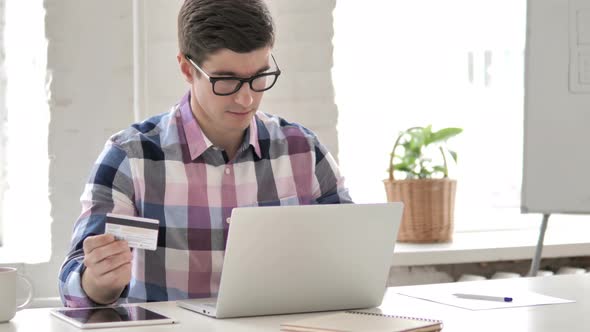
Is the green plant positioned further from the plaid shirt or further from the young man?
the plaid shirt

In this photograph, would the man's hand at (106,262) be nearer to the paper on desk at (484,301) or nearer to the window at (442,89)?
the paper on desk at (484,301)

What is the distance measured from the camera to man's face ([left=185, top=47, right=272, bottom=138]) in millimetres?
1938

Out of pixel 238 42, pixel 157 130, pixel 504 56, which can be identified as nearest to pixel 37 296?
pixel 157 130

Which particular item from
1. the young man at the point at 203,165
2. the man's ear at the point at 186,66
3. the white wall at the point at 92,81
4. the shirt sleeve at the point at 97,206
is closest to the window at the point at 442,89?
the white wall at the point at 92,81

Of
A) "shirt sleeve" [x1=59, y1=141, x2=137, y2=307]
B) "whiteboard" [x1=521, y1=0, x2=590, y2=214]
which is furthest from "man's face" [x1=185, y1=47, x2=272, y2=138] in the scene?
"whiteboard" [x1=521, y1=0, x2=590, y2=214]

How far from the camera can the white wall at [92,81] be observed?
2.68 metres

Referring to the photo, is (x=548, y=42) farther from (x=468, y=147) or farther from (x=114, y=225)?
(x=114, y=225)

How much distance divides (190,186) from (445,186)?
1.35 m

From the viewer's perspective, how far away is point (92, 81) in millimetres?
2689

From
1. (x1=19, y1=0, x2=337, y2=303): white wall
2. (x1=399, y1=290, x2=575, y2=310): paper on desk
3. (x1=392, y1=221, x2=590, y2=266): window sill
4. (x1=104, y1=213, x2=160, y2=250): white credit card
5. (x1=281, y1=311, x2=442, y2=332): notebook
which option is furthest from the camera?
(x1=392, y1=221, x2=590, y2=266): window sill

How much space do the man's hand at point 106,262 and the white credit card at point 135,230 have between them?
27mm

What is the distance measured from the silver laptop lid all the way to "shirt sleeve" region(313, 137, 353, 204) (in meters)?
0.54

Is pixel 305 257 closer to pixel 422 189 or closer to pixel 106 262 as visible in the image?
pixel 106 262

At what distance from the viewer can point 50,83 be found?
2.68 m
